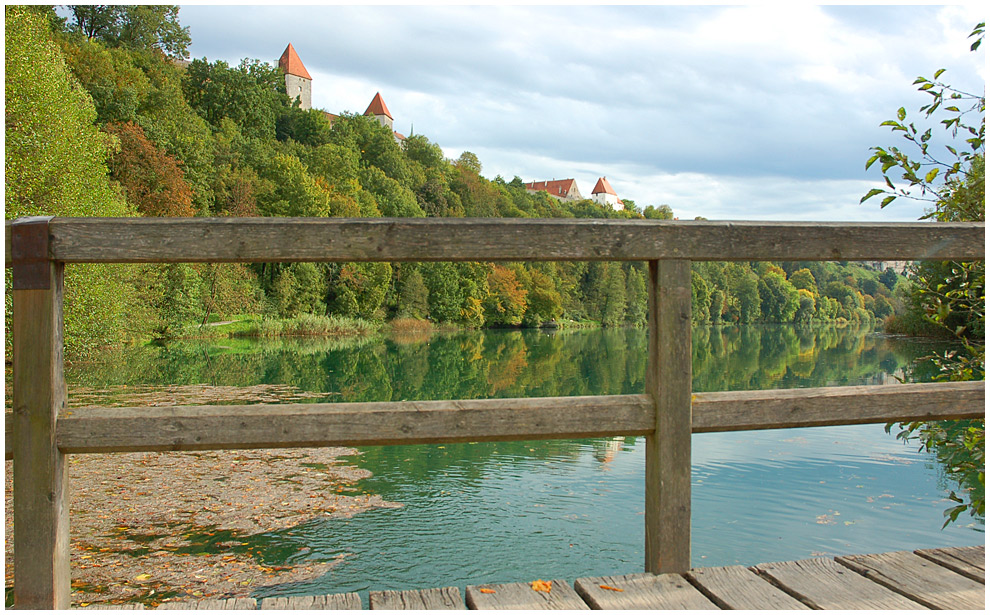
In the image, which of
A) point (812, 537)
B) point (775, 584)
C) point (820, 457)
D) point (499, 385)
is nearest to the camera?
point (775, 584)

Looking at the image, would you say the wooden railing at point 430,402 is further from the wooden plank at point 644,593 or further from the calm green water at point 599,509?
the calm green water at point 599,509

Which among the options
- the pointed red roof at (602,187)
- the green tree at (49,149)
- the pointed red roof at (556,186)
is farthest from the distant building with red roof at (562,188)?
the green tree at (49,149)

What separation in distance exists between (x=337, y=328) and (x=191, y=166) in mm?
10999

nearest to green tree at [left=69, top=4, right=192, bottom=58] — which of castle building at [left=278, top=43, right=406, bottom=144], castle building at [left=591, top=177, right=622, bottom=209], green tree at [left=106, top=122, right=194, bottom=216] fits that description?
green tree at [left=106, top=122, right=194, bottom=216]

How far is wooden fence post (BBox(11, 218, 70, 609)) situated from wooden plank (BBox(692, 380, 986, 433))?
5.97 ft

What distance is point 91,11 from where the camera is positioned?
2090 inches

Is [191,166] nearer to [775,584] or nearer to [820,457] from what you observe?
[820,457]

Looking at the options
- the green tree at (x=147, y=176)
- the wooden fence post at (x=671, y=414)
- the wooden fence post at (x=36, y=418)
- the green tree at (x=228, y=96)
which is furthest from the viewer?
the green tree at (x=228, y=96)

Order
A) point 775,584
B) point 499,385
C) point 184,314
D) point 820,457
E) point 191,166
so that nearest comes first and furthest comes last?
point 775,584
point 820,457
point 499,385
point 184,314
point 191,166

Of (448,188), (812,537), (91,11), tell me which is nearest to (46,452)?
(812,537)

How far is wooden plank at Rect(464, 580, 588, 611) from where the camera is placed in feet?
6.82

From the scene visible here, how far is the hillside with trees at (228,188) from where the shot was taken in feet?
54.3

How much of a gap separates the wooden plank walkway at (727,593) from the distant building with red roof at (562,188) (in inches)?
5311

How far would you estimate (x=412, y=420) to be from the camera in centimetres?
220
